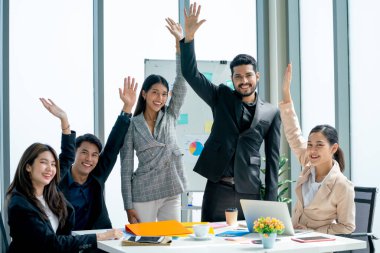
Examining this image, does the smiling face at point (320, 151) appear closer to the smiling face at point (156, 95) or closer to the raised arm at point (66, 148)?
the smiling face at point (156, 95)

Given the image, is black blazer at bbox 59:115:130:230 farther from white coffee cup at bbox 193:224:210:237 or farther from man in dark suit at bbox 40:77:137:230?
white coffee cup at bbox 193:224:210:237

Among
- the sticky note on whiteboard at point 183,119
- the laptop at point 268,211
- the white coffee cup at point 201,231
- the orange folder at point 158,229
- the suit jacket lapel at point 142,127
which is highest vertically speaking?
the sticky note on whiteboard at point 183,119

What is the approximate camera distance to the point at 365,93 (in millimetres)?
4773

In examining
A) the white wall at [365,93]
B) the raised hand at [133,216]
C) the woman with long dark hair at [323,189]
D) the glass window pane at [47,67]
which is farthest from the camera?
the glass window pane at [47,67]

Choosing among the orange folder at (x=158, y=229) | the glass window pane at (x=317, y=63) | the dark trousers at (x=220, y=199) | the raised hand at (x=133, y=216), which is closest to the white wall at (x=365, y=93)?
the glass window pane at (x=317, y=63)

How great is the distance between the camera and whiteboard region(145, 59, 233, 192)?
5078 mm

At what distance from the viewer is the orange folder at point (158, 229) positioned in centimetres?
275

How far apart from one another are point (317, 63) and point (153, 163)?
2.50 meters

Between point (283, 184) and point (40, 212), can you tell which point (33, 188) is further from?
point (283, 184)

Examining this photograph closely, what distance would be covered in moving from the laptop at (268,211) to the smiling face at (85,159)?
110 cm

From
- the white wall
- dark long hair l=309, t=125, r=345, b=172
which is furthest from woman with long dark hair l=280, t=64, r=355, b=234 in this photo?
the white wall

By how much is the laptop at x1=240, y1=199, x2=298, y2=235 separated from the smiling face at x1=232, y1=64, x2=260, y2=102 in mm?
885

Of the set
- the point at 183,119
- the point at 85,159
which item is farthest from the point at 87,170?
the point at 183,119

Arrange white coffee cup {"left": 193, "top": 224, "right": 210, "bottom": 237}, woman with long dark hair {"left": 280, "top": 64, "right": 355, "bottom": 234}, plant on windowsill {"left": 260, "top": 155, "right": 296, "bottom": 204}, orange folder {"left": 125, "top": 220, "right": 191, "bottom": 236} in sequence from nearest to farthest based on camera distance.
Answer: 1. white coffee cup {"left": 193, "top": 224, "right": 210, "bottom": 237}
2. orange folder {"left": 125, "top": 220, "right": 191, "bottom": 236}
3. woman with long dark hair {"left": 280, "top": 64, "right": 355, "bottom": 234}
4. plant on windowsill {"left": 260, "top": 155, "right": 296, "bottom": 204}
